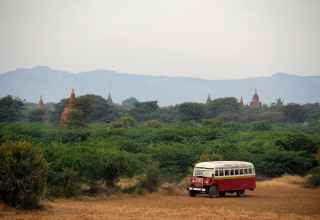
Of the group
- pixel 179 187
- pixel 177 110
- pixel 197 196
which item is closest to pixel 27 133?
pixel 179 187

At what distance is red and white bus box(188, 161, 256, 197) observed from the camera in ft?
134

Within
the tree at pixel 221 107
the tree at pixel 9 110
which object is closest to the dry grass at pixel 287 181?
the tree at pixel 9 110

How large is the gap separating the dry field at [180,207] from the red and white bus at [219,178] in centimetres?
66

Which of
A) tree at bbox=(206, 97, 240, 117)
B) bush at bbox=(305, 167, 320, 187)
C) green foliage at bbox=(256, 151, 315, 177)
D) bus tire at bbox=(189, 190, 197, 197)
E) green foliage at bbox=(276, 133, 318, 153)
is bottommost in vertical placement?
bus tire at bbox=(189, 190, 197, 197)

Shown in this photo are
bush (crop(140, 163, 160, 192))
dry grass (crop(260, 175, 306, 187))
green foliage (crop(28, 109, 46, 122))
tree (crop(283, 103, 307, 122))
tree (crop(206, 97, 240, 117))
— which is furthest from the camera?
tree (crop(283, 103, 307, 122))

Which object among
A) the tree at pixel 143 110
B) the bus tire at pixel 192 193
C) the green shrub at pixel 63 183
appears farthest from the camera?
the tree at pixel 143 110

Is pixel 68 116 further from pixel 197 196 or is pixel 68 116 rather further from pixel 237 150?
pixel 197 196

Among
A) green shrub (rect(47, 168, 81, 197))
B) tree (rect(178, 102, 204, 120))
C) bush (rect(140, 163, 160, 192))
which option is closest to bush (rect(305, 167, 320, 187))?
bush (rect(140, 163, 160, 192))

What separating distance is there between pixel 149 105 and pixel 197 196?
104441 mm

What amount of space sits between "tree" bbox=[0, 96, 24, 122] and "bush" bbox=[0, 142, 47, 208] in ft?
309

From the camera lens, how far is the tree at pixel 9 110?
124m

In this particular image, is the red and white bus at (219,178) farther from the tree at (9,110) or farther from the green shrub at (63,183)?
the tree at (9,110)

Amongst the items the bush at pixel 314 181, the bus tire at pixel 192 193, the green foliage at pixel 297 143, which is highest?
the green foliage at pixel 297 143

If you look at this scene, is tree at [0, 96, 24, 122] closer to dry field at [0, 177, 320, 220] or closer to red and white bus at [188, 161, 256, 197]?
dry field at [0, 177, 320, 220]
